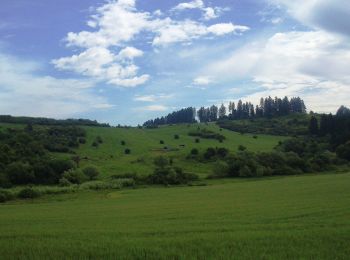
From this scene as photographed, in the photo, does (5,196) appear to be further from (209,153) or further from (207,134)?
(207,134)

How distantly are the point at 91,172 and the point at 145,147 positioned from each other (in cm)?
4872

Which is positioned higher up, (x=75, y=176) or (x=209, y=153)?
(x=209, y=153)

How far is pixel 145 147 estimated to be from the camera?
162 meters

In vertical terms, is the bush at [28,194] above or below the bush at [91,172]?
below

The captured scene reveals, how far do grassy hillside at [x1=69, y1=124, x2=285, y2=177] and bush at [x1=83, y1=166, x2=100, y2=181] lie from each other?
2653mm

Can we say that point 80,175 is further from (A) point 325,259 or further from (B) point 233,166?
(A) point 325,259

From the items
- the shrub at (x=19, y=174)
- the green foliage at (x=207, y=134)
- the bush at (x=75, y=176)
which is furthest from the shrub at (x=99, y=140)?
the shrub at (x=19, y=174)

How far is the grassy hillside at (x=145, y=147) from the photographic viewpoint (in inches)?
5015

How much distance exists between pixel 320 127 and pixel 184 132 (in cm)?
5913

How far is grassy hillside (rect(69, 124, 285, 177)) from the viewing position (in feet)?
418

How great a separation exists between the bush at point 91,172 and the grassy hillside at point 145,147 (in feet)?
8.71

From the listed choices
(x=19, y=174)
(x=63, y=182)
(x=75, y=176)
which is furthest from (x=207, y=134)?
(x=19, y=174)

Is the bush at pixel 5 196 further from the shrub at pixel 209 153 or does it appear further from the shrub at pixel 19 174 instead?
the shrub at pixel 209 153

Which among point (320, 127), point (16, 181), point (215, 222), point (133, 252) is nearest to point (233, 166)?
point (16, 181)
